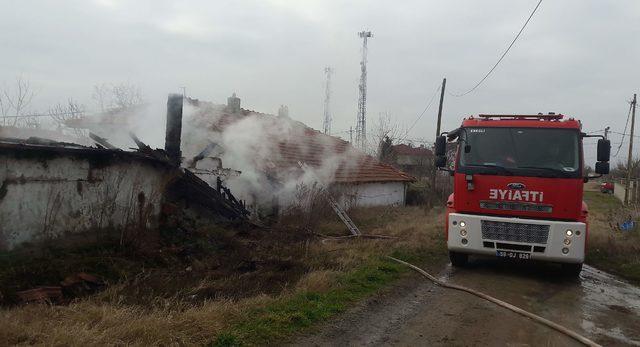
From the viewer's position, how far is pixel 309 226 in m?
12.6

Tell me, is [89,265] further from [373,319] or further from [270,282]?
[373,319]

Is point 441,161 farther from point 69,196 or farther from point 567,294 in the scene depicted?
point 69,196

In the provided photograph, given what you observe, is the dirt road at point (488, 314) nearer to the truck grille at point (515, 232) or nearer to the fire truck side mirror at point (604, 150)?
the truck grille at point (515, 232)

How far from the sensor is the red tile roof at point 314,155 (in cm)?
1556

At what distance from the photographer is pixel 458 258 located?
9703 millimetres

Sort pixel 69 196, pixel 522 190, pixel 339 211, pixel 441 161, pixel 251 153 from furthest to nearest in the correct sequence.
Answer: pixel 251 153 → pixel 339 211 → pixel 441 161 → pixel 522 190 → pixel 69 196

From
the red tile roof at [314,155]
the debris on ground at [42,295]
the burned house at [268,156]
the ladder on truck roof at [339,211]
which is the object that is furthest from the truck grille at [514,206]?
the red tile roof at [314,155]

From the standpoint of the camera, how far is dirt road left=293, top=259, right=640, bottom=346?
5.44 meters

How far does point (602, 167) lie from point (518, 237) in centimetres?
197

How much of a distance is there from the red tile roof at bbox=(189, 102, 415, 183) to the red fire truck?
22.8ft

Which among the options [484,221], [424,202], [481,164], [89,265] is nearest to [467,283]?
[484,221]


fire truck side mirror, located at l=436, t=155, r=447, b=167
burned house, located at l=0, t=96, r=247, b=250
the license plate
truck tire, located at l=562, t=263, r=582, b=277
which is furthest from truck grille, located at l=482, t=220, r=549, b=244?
burned house, located at l=0, t=96, r=247, b=250

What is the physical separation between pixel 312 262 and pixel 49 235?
4.34m

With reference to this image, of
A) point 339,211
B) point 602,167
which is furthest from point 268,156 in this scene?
point 602,167
